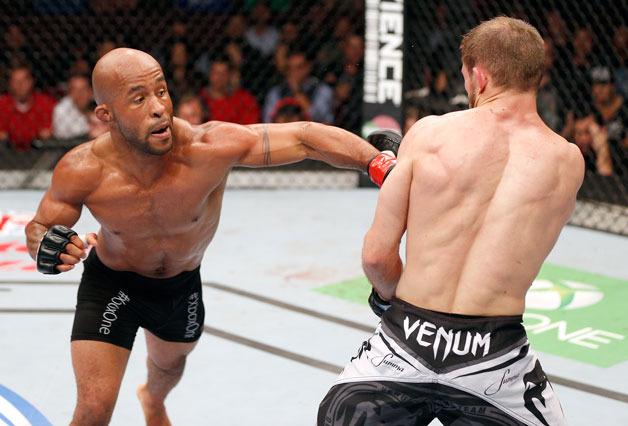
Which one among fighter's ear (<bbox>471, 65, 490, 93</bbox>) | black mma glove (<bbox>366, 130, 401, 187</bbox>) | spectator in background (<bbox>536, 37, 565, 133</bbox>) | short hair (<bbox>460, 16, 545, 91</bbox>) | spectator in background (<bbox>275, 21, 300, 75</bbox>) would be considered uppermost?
short hair (<bbox>460, 16, 545, 91</bbox>)

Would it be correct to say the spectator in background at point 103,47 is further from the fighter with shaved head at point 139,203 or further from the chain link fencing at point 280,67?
the fighter with shaved head at point 139,203

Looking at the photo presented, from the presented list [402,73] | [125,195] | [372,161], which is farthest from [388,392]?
[402,73]

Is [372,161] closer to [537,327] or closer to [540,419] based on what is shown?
[540,419]

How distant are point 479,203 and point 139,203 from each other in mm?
994

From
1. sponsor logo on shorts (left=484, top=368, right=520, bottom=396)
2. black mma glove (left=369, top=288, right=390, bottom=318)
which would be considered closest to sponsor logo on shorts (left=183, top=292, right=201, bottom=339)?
black mma glove (left=369, top=288, right=390, bottom=318)

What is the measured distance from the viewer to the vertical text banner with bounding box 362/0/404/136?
19.5 ft

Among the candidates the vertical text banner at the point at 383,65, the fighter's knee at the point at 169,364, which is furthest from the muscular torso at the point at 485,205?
the vertical text banner at the point at 383,65

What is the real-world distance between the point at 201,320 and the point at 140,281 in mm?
230

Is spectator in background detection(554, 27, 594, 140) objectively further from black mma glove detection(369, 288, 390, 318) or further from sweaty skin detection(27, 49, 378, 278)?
black mma glove detection(369, 288, 390, 318)

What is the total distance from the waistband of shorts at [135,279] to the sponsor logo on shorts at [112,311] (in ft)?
0.12

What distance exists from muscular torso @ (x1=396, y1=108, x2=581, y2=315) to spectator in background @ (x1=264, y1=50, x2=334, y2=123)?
15.0ft

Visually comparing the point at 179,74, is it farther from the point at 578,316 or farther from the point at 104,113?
the point at 104,113

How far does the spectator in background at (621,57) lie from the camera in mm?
6223

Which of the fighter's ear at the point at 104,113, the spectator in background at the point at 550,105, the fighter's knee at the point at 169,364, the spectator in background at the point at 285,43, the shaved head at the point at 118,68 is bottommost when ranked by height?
the spectator in background at the point at 550,105
